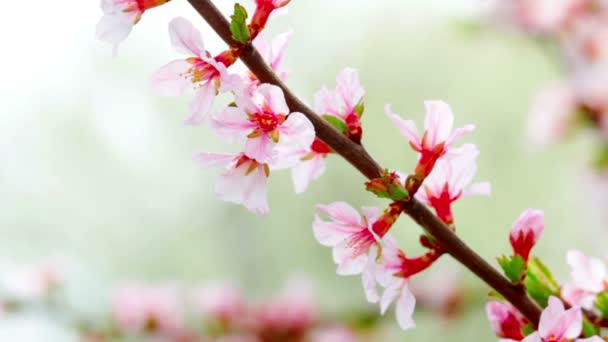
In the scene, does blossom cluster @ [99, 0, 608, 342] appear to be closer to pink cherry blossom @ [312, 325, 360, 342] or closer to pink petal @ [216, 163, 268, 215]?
pink petal @ [216, 163, 268, 215]

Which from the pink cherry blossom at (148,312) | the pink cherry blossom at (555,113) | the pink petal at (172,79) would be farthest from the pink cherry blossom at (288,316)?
the pink petal at (172,79)

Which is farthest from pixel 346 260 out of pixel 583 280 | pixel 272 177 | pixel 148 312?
pixel 272 177

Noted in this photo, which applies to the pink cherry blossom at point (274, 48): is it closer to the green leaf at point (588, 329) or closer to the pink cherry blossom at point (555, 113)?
the green leaf at point (588, 329)

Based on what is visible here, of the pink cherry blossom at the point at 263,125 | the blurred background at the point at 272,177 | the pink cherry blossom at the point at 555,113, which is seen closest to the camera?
the pink cherry blossom at the point at 263,125

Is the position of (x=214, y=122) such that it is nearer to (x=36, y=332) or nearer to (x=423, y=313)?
(x=423, y=313)

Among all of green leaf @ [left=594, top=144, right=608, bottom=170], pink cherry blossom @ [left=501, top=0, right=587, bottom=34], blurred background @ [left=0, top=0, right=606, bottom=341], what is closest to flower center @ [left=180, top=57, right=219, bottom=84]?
green leaf @ [left=594, top=144, right=608, bottom=170]
